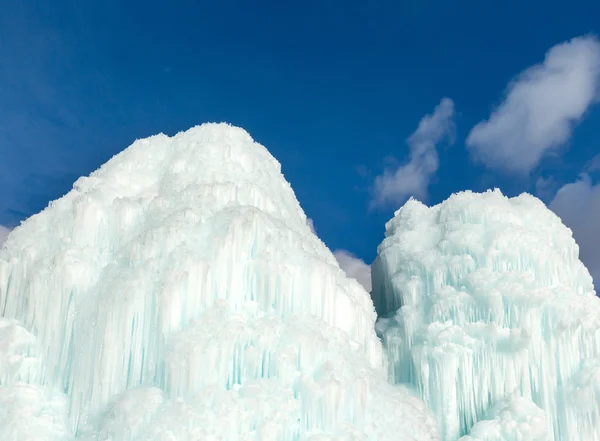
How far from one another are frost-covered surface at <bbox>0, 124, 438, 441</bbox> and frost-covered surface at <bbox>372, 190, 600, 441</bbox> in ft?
10.1

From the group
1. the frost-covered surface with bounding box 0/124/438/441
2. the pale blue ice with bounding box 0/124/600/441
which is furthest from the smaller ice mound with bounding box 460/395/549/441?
the frost-covered surface with bounding box 0/124/438/441

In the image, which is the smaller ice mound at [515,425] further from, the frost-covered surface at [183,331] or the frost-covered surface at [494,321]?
the frost-covered surface at [183,331]

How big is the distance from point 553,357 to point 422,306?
633 cm

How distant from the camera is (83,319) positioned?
2241cm

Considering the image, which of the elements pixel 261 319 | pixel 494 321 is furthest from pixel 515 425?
pixel 261 319

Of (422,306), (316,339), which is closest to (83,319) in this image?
(316,339)

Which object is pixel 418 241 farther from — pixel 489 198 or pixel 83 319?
pixel 83 319

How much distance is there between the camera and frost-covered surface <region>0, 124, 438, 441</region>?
63.8ft

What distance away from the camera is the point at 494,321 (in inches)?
1094

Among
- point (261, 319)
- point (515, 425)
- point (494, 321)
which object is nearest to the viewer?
point (261, 319)

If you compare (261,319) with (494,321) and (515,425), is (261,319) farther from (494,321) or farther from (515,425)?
(494,321)

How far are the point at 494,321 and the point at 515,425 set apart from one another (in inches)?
195

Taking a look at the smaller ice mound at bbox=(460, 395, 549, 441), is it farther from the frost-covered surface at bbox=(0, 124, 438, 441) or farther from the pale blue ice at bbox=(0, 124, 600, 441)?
the frost-covered surface at bbox=(0, 124, 438, 441)

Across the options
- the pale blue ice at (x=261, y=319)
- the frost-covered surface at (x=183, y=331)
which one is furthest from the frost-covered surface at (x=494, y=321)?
the frost-covered surface at (x=183, y=331)
